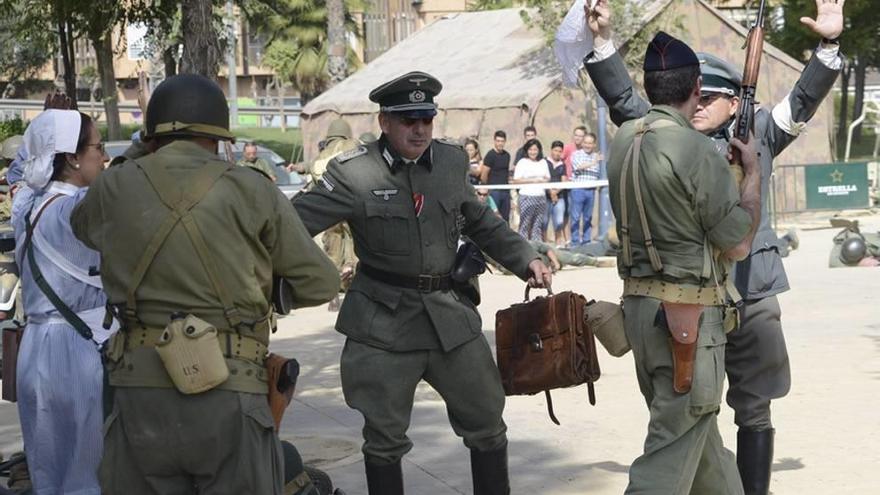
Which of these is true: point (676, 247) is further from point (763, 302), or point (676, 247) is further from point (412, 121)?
point (412, 121)

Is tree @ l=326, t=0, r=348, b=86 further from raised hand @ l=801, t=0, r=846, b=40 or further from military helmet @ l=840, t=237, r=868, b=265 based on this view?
raised hand @ l=801, t=0, r=846, b=40

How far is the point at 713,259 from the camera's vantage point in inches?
217

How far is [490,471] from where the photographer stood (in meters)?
6.32

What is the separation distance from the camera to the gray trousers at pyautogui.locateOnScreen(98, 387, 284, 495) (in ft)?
14.8

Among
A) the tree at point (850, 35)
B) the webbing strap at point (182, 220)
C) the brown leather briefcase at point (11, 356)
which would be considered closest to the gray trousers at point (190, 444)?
the webbing strap at point (182, 220)

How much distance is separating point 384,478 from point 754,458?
1574mm

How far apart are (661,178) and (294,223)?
1.40m

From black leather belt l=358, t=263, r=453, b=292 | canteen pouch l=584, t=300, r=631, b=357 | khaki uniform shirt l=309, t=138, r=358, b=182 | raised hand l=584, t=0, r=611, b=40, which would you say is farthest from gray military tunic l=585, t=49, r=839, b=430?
khaki uniform shirt l=309, t=138, r=358, b=182

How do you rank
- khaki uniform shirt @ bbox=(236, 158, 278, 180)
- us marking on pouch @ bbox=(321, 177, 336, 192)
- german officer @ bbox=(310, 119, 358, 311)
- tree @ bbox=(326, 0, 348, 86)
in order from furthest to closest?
tree @ bbox=(326, 0, 348, 86) < german officer @ bbox=(310, 119, 358, 311) < us marking on pouch @ bbox=(321, 177, 336, 192) < khaki uniform shirt @ bbox=(236, 158, 278, 180)

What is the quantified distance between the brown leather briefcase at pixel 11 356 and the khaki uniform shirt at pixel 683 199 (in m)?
2.35

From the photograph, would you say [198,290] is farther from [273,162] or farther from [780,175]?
[780,175]

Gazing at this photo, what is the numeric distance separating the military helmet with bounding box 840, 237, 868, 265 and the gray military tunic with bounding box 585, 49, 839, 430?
426 inches

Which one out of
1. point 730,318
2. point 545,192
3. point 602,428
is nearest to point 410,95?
point 730,318

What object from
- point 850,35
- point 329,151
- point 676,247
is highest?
point 850,35
